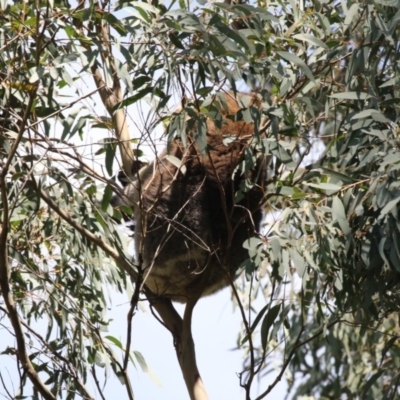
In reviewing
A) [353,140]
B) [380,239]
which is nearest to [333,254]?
[380,239]

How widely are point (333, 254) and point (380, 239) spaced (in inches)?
9.5

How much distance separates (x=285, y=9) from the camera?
3.53 m

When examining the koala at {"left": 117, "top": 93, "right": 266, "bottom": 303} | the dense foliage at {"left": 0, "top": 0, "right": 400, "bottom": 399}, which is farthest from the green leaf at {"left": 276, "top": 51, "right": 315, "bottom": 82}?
the koala at {"left": 117, "top": 93, "right": 266, "bottom": 303}

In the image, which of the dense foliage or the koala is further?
the koala

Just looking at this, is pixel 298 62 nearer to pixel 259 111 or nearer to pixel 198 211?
pixel 259 111

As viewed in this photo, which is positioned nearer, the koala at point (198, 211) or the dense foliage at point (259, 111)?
the dense foliage at point (259, 111)

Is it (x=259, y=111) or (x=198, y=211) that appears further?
(x=198, y=211)

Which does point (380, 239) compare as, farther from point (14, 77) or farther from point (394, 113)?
point (14, 77)

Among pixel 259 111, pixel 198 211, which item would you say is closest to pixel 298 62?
pixel 259 111

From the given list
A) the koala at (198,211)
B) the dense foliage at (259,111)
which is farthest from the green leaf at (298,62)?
the koala at (198,211)

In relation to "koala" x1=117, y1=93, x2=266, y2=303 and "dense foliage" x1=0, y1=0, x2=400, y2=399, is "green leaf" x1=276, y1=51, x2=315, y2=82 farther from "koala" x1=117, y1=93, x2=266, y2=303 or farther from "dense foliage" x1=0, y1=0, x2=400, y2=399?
"koala" x1=117, y1=93, x2=266, y2=303

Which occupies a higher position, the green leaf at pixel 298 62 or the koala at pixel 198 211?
the koala at pixel 198 211

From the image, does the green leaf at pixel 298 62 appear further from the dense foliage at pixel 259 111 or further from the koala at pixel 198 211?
the koala at pixel 198 211

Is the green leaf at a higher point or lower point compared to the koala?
lower
